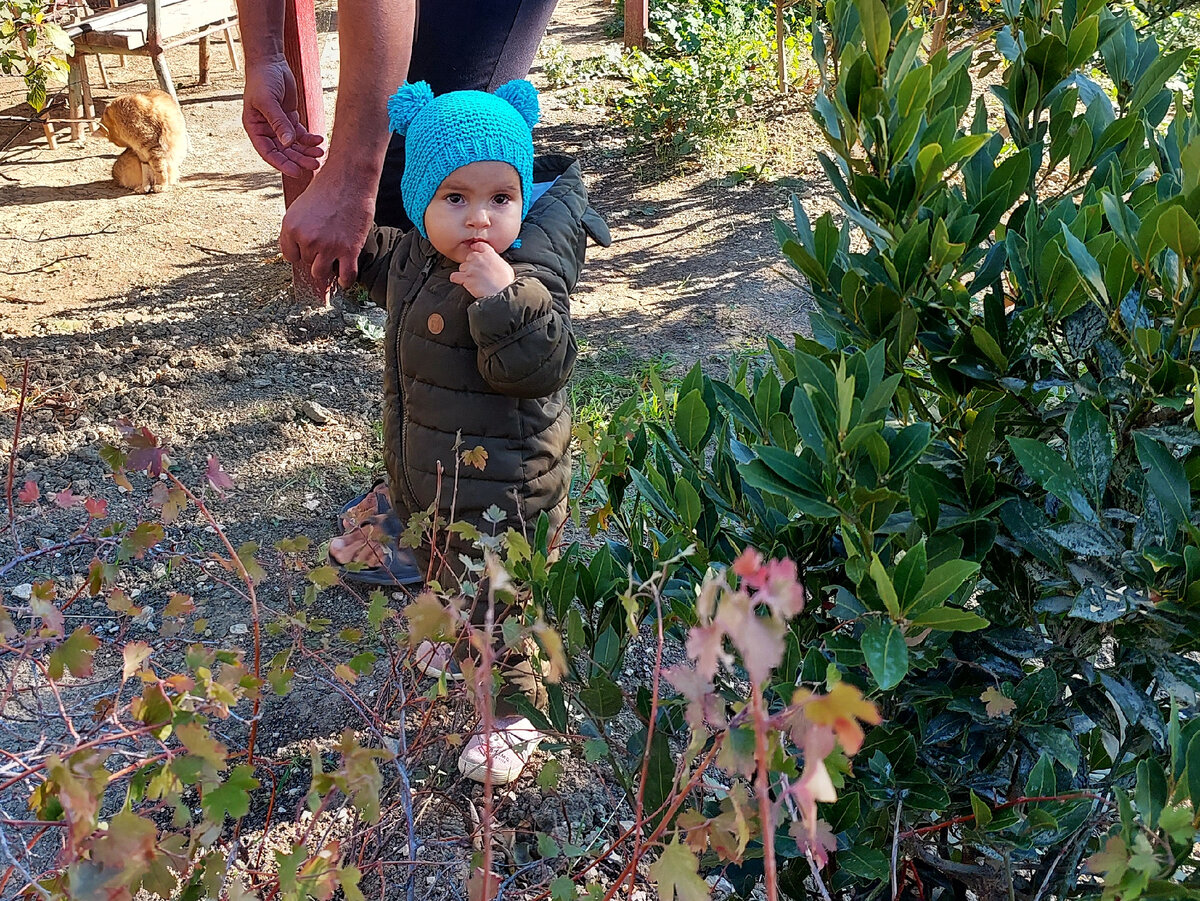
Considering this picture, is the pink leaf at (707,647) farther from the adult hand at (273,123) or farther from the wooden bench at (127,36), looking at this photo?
the wooden bench at (127,36)

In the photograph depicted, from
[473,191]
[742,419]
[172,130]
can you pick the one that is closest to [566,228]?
[473,191]

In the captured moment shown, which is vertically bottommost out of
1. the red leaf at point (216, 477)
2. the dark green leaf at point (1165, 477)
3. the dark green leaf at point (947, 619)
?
the red leaf at point (216, 477)

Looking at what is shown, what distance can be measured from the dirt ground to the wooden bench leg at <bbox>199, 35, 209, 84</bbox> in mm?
1778

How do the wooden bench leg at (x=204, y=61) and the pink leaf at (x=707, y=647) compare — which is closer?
the pink leaf at (x=707, y=647)

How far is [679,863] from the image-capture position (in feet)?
2.87

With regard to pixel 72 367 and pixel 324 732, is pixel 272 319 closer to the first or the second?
pixel 72 367

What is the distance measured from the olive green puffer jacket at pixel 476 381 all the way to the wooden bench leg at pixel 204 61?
7.25 m

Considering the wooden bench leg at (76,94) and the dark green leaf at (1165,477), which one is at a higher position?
the dark green leaf at (1165,477)

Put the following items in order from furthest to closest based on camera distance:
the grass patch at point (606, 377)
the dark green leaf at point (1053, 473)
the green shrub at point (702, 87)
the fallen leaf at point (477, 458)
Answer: the green shrub at point (702, 87) → the grass patch at point (606, 377) → the fallen leaf at point (477, 458) → the dark green leaf at point (1053, 473)

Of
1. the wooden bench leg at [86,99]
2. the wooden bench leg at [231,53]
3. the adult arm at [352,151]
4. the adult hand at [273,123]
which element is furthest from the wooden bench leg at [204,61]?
the adult arm at [352,151]

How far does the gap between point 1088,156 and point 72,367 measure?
3576 mm

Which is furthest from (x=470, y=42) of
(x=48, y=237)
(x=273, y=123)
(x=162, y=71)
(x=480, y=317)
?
(x=162, y=71)

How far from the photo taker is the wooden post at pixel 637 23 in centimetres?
838

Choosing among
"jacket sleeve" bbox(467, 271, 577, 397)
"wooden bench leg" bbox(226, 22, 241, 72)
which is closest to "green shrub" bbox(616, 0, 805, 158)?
"wooden bench leg" bbox(226, 22, 241, 72)
